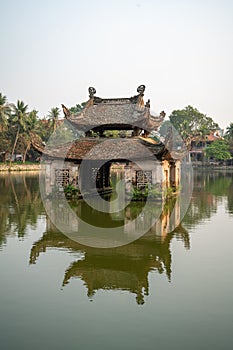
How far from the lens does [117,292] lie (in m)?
8.71

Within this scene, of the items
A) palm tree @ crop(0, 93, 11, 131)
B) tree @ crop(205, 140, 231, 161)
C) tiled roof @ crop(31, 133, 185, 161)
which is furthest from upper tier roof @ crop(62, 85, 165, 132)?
tree @ crop(205, 140, 231, 161)

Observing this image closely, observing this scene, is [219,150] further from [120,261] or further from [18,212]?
[120,261]

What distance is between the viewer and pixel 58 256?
1181cm

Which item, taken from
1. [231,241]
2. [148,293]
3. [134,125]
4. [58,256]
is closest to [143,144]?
[134,125]

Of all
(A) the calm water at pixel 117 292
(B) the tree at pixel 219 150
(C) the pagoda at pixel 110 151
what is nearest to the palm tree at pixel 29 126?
(B) the tree at pixel 219 150

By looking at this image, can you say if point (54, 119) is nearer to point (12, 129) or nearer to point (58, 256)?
point (12, 129)

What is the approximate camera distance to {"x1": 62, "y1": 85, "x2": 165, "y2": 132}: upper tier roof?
28078 millimetres

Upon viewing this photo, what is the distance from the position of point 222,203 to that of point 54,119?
178 ft

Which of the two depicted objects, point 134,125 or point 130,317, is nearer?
point 130,317

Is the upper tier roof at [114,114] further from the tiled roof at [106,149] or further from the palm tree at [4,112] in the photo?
the palm tree at [4,112]

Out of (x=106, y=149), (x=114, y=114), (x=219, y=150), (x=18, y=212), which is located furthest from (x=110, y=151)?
(x=219, y=150)

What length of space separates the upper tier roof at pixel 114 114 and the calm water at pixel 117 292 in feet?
46.4

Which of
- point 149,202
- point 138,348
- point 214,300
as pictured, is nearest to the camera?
point 138,348

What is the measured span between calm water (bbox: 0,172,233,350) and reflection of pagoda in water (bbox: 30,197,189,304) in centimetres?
2
